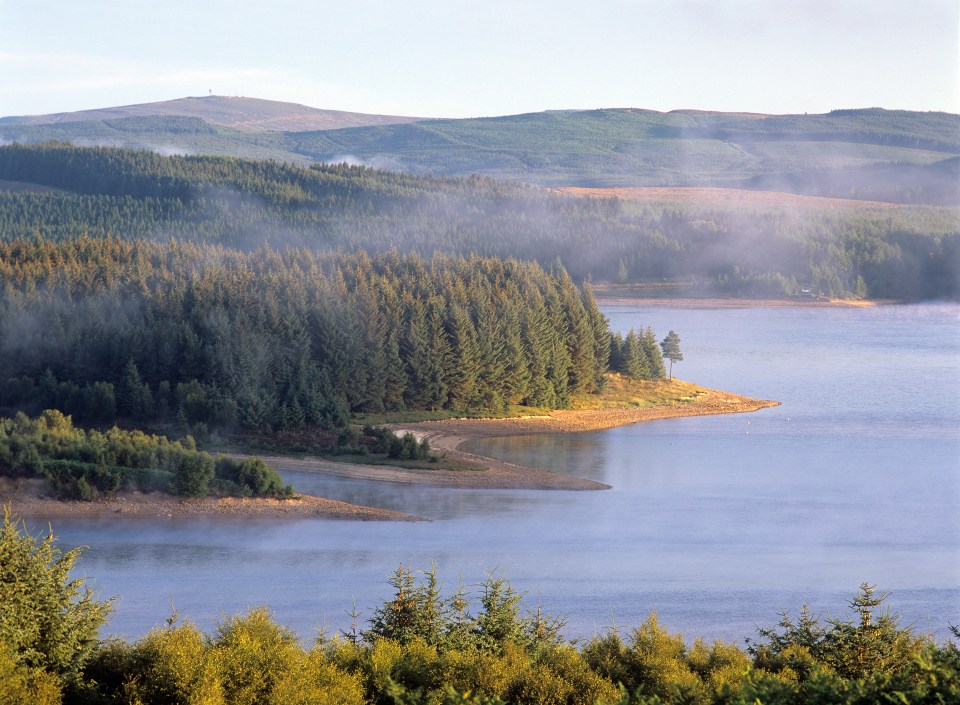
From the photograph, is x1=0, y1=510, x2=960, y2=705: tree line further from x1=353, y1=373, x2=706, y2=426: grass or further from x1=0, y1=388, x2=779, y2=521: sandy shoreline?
x1=353, y1=373, x2=706, y2=426: grass

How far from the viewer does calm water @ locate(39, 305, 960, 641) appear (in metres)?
30.0

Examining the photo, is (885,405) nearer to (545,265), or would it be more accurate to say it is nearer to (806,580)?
(806,580)

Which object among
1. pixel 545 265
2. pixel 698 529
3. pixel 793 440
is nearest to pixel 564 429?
pixel 793 440

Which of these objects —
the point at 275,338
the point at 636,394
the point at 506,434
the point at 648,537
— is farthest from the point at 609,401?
the point at 648,537

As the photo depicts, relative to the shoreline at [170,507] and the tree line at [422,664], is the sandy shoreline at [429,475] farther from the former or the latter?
the tree line at [422,664]

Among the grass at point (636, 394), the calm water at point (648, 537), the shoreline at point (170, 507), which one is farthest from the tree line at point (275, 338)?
the shoreline at point (170, 507)

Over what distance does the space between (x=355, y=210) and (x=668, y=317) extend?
33.8 meters

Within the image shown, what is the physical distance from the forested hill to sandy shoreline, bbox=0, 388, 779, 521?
4816 cm

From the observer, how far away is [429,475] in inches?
1886

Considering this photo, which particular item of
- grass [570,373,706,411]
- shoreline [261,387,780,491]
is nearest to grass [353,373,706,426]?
grass [570,373,706,411]

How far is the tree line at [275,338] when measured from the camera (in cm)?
5247

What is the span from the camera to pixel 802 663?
719 inches

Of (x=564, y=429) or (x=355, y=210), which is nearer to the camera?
(x=564, y=429)

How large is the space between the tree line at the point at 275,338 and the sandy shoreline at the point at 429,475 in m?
2.06
